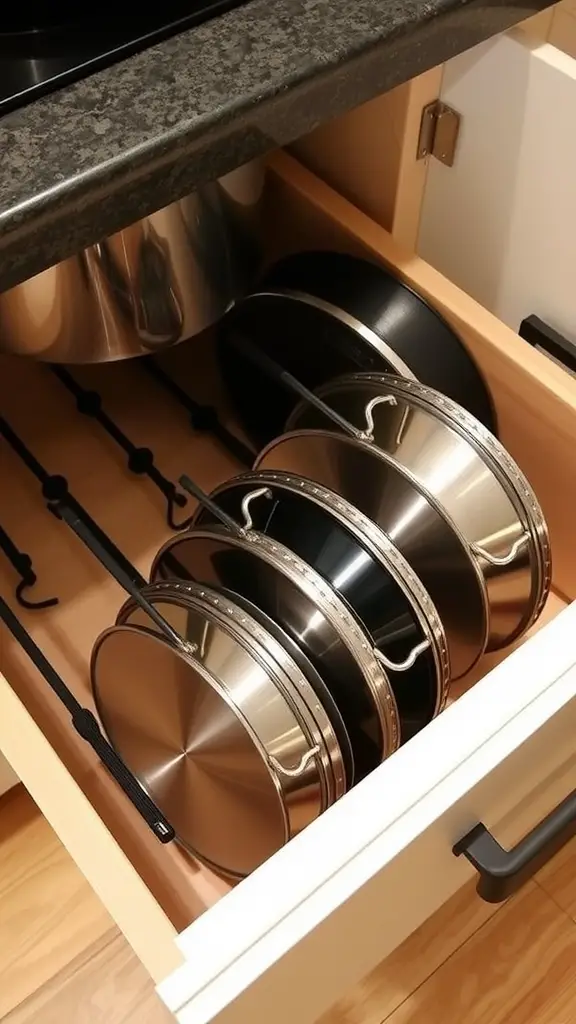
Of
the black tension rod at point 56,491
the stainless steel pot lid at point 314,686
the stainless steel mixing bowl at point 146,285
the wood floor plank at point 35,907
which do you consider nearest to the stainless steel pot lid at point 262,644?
the stainless steel pot lid at point 314,686

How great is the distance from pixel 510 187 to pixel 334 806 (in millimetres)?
537

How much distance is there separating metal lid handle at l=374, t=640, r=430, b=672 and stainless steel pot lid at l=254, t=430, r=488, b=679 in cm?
7

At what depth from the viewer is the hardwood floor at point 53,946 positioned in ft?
3.07

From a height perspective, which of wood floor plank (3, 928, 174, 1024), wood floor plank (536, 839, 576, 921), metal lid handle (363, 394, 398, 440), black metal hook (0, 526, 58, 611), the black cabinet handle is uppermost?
the black cabinet handle

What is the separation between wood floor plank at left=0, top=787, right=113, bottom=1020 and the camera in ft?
3.12

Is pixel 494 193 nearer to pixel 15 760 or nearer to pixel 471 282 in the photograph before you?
pixel 471 282

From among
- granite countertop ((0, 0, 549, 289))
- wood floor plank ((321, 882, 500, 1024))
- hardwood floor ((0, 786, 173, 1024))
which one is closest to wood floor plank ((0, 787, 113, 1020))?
hardwood floor ((0, 786, 173, 1024))

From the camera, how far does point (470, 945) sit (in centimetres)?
98

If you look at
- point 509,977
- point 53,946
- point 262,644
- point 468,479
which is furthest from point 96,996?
point 468,479

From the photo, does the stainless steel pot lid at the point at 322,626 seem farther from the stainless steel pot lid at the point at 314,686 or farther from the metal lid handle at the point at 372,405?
the metal lid handle at the point at 372,405

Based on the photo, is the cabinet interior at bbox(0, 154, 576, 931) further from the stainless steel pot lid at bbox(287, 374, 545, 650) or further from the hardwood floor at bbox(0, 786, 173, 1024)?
the hardwood floor at bbox(0, 786, 173, 1024)

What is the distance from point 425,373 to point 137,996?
0.66m

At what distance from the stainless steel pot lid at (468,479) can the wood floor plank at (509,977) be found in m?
0.41

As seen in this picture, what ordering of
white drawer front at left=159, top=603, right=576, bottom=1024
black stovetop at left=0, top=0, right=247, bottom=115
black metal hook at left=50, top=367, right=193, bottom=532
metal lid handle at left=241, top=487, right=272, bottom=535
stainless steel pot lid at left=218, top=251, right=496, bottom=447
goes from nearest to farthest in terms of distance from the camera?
white drawer front at left=159, top=603, right=576, bottom=1024 < black stovetop at left=0, top=0, right=247, bottom=115 < metal lid handle at left=241, top=487, right=272, bottom=535 < stainless steel pot lid at left=218, top=251, right=496, bottom=447 < black metal hook at left=50, top=367, right=193, bottom=532
